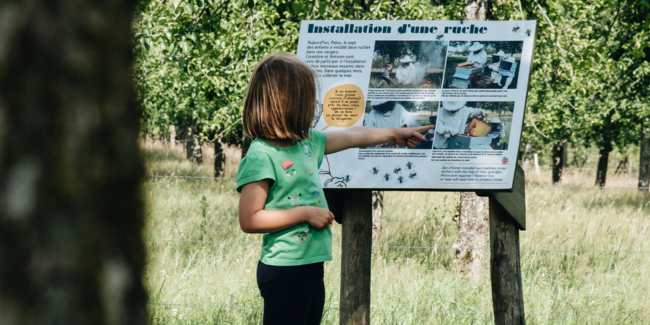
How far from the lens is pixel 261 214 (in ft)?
7.25

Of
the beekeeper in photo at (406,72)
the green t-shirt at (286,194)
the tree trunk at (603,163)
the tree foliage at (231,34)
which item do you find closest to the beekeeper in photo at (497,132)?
the beekeeper in photo at (406,72)

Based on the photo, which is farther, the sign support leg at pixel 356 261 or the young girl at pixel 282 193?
the sign support leg at pixel 356 261

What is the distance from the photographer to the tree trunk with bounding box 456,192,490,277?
5488 mm

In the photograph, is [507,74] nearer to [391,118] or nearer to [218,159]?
[391,118]

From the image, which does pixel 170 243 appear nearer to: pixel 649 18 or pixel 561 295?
pixel 561 295

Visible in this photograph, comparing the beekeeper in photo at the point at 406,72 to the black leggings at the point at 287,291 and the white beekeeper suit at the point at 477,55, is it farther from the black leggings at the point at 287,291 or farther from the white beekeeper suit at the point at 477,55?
the black leggings at the point at 287,291

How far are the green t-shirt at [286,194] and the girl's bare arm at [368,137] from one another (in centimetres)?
33

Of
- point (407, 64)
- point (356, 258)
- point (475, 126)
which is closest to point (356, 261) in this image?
point (356, 258)

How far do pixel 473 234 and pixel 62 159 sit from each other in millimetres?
5298

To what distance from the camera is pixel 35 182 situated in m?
0.56

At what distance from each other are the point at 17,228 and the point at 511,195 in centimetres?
274

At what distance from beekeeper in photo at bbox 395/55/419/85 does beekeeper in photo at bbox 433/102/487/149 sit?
0.73ft

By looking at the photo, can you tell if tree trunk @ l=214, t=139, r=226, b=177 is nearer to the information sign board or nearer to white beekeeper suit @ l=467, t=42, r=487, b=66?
the information sign board

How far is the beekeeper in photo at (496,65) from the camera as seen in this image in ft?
9.53
